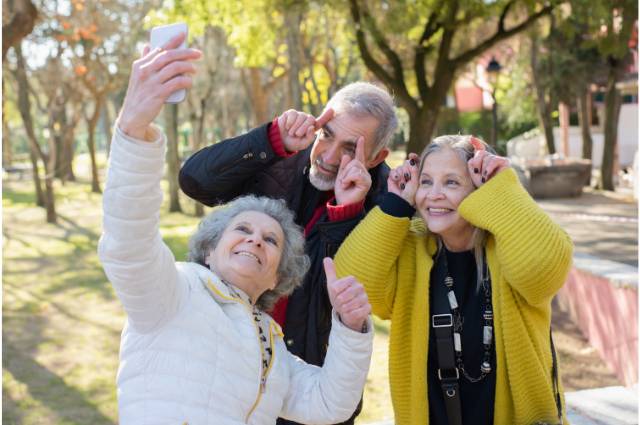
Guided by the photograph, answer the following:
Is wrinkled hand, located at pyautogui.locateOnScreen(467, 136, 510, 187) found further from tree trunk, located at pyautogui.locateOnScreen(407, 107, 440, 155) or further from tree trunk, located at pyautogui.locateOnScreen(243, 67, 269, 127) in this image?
tree trunk, located at pyautogui.locateOnScreen(243, 67, 269, 127)

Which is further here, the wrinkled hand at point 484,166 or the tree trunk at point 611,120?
the tree trunk at point 611,120

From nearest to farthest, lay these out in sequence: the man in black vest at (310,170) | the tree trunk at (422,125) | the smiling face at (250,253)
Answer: the smiling face at (250,253)
the man in black vest at (310,170)
the tree trunk at (422,125)

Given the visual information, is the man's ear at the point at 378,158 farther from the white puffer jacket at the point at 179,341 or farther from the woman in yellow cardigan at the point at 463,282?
the white puffer jacket at the point at 179,341

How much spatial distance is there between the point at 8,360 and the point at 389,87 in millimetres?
8363

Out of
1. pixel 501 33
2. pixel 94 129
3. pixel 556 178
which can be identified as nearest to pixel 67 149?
pixel 94 129

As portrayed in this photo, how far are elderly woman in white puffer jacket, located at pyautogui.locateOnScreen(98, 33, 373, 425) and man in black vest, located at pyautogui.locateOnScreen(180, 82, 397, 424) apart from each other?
1.26 feet

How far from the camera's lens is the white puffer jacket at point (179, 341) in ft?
6.40

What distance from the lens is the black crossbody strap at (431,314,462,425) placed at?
2525mm

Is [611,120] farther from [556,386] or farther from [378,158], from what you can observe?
[556,386]

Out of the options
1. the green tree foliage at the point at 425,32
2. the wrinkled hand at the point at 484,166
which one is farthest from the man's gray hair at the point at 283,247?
the green tree foliage at the point at 425,32

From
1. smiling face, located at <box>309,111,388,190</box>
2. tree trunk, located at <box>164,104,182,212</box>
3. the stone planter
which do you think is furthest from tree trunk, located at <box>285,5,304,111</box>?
smiling face, located at <box>309,111,388,190</box>

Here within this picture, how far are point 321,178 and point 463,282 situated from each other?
0.70 metres

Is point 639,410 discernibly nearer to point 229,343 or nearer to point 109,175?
point 229,343

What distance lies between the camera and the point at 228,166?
9.87ft
